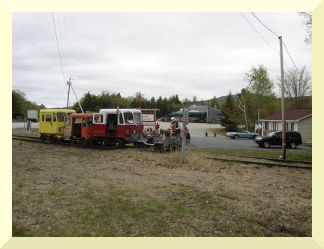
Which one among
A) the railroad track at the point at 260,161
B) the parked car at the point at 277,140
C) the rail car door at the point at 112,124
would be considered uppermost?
the rail car door at the point at 112,124

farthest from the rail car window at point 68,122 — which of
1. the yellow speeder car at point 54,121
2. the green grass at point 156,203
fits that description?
the green grass at point 156,203

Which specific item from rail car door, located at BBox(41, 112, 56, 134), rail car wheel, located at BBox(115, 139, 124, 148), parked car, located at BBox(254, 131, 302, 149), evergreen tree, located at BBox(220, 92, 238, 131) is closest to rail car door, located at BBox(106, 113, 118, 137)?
rail car wheel, located at BBox(115, 139, 124, 148)

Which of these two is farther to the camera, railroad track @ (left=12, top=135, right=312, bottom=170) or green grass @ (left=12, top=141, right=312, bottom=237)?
railroad track @ (left=12, top=135, right=312, bottom=170)

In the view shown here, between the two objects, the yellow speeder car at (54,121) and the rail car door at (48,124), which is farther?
the rail car door at (48,124)

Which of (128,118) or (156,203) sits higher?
(128,118)

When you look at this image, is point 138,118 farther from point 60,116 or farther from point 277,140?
point 277,140

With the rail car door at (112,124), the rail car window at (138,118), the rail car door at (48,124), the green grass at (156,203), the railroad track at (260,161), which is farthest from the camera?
the rail car door at (48,124)

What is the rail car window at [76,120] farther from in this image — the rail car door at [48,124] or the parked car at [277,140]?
the parked car at [277,140]

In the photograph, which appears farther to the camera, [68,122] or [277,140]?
[277,140]

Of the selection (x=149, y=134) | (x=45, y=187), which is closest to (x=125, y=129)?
(x=149, y=134)

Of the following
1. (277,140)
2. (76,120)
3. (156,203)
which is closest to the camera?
(156,203)

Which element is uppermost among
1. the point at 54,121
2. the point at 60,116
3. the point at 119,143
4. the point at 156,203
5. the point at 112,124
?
the point at 60,116

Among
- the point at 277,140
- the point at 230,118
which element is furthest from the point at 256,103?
the point at 277,140

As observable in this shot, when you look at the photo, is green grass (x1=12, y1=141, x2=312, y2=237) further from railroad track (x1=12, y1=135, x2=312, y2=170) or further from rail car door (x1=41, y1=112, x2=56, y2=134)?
rail car door (x1=41, y1=112, x2=56, y2=134)
